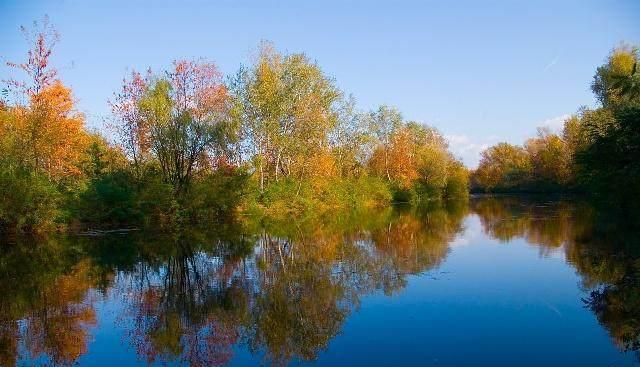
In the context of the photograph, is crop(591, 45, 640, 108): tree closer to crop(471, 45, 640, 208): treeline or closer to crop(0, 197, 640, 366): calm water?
crop(471, 45, 640, 208): treeline

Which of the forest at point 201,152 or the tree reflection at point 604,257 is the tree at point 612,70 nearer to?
the forest at point 201,152

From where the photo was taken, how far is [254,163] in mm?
41625

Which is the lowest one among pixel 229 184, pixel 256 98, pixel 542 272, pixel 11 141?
pixel 542 272

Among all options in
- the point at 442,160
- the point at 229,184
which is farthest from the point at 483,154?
the point at 229,184

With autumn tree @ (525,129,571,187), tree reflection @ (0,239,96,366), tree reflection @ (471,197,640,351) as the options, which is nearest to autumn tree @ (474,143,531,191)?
autumn tree @ (525,129,571,187)

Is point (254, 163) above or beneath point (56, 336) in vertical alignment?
above

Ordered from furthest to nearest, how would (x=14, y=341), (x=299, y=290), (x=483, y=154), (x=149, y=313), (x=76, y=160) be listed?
(x=483, y=154) → (x=76, y=160) → (x=299, y=290) → (x=149, y=313) → (x=14, y=341)

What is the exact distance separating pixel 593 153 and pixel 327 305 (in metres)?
14.7

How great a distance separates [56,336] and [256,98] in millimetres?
32383

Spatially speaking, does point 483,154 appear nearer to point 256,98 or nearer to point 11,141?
point 256,98

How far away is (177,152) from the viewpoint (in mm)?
31125

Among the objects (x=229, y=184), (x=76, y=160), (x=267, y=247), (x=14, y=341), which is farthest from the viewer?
(x=229, y=184)

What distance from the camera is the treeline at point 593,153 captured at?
14.2 meters

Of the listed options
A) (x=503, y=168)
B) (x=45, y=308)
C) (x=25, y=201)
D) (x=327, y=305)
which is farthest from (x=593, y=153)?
(x=503, y=168)
